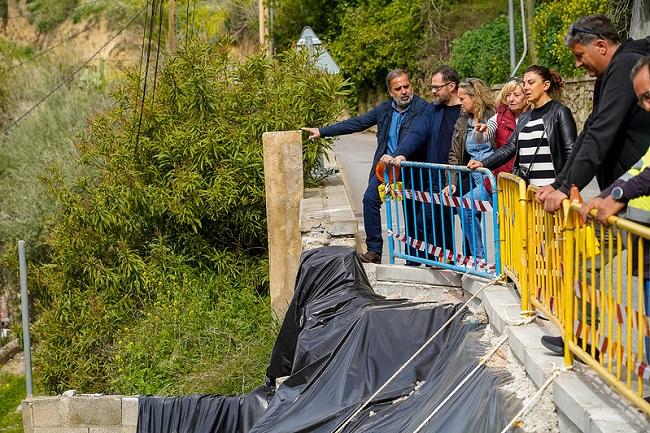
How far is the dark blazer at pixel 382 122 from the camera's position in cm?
802

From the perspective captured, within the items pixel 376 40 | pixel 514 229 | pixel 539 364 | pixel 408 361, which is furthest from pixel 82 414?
pixel 376 40

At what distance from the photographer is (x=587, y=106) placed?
19641 millimetres

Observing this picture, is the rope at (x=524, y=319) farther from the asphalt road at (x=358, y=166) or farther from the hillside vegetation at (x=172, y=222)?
the hillside vegetation at (x=172, y=222)

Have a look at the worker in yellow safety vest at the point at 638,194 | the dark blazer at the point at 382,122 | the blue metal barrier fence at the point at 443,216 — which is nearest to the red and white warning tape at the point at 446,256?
the blue metal barrier fence at the point at 443,216

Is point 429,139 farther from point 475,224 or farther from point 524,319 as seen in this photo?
point 524,319

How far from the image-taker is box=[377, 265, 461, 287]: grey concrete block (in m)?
7.34

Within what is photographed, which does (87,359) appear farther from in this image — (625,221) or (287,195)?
(625,221)

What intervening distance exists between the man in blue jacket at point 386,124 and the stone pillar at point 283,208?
1.87 m

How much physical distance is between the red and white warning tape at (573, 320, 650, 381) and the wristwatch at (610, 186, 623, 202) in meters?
0.58

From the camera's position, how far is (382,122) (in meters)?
8.33

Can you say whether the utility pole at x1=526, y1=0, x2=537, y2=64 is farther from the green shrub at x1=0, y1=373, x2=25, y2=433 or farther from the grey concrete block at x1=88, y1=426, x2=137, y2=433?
the grey concrete block at x1=88, y1=426, x2=137, y2=433

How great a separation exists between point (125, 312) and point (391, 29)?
21.6 meters

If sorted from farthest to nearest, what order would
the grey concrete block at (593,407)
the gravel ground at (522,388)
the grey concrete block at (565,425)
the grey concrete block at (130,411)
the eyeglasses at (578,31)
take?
the grey concrete block at (130,411)
the eyeglasses at (578,31)
the gravel ground at (522,388)
the grey concrete block at (565,425)
the grey concrete block at (593,407)

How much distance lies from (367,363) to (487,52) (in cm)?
2158
